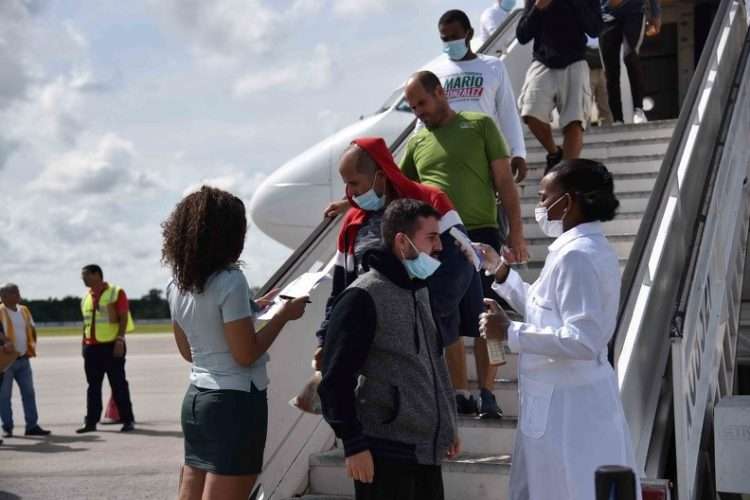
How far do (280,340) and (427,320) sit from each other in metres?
1.83

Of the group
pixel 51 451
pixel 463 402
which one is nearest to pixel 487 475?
pixel 463 402

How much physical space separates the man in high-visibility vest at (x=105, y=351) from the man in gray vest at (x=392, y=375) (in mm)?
8129

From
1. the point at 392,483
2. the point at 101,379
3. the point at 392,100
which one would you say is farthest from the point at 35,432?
the point at 392,483

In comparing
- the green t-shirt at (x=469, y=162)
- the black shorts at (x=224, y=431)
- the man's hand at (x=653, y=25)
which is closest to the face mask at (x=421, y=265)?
the black shorts at (x=224, y=431)

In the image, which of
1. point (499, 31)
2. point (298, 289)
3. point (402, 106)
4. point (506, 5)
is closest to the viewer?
point (298, 289)

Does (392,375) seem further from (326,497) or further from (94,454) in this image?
(94,454)

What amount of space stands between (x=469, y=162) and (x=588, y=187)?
63.2 inches

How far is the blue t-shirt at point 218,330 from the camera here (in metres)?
3.56

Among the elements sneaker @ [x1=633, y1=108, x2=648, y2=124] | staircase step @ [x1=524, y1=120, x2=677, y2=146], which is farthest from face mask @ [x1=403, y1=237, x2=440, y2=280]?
sneaker @ [x1=633, y1=108, x2=648, y2=124]

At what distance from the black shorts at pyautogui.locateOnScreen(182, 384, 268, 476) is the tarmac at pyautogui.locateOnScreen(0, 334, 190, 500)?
144 inches

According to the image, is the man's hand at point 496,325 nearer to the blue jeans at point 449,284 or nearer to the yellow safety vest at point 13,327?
the blue jeans at point 449,284

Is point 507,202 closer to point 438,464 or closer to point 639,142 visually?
point 438,464

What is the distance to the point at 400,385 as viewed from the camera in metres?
3.26

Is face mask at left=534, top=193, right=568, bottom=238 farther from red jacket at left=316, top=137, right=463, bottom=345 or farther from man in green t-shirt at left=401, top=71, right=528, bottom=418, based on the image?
man in green t-shirt at left=401, top=71, right=528, bottom=418
